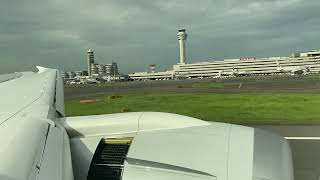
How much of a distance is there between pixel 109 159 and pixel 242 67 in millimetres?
185977

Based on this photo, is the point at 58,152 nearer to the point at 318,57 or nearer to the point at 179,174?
the point at 179,174

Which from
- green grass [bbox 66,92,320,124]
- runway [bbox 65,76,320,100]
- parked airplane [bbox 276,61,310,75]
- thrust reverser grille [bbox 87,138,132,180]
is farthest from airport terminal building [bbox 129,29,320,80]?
thrust reverser grille [bbox 87,138,132,180]

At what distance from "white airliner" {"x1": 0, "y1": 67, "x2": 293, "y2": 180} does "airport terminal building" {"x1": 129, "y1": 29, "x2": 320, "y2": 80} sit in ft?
529

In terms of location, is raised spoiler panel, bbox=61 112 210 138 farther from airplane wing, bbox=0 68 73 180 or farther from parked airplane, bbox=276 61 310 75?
parked airplane, bbox=276 61 310 75

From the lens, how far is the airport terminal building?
171 m

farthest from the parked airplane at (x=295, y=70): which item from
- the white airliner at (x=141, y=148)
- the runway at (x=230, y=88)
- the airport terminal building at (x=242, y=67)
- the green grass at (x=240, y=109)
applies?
the white airliner at (x=141, y=148)

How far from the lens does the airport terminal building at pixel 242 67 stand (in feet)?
560

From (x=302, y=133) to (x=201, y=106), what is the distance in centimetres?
860

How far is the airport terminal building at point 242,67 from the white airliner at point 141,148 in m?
161

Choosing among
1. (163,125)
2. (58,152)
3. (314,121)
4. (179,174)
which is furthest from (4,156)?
(314,121)

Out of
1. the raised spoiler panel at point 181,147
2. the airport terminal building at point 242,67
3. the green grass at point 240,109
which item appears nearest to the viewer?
the raised spoiler panel at point 181,147

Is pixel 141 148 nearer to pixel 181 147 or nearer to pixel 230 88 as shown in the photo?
pixel 181 147

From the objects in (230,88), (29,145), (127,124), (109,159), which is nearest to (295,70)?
(230,88)

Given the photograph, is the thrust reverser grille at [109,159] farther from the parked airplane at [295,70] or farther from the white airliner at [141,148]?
the parked airplane at [295,70]
